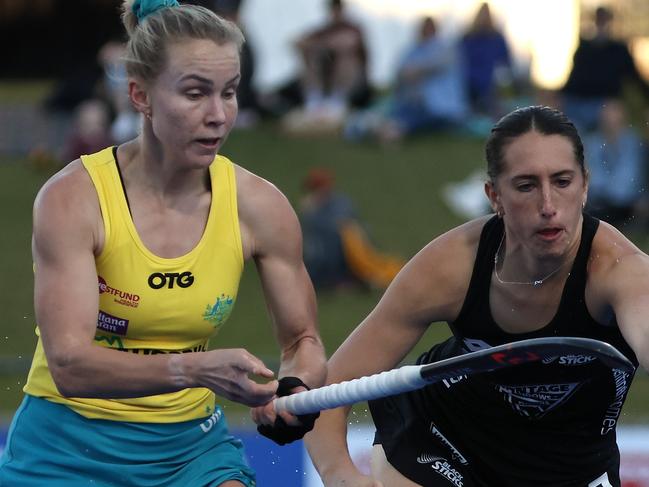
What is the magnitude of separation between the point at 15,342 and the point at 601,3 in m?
8.21

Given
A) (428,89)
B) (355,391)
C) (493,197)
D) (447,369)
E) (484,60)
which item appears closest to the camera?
(447,369)

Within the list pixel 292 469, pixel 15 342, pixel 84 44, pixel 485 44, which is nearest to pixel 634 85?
pixel 485 44

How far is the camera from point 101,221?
157 inches

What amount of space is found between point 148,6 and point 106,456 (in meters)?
1.31

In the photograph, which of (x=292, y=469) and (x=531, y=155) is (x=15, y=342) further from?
(x=531, y=155)


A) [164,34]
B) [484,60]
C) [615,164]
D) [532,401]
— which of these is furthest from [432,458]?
[484,60]

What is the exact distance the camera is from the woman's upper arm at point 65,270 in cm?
388

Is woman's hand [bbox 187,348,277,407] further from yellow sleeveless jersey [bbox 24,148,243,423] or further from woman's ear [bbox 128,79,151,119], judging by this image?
woman's ear [bbox 128,79,151,119]

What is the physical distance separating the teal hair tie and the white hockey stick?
118cm

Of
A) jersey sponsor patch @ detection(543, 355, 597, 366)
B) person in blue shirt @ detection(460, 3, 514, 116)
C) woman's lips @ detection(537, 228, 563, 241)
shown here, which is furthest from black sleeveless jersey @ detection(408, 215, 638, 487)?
person in blue shirt @ detection(460, 3, 514, 116)

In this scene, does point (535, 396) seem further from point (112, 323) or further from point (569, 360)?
point (112, 323)

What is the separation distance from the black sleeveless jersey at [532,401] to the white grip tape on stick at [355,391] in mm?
422

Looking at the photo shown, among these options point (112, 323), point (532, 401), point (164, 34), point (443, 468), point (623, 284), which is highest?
point (164, 34)

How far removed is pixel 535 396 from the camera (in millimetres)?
4180
